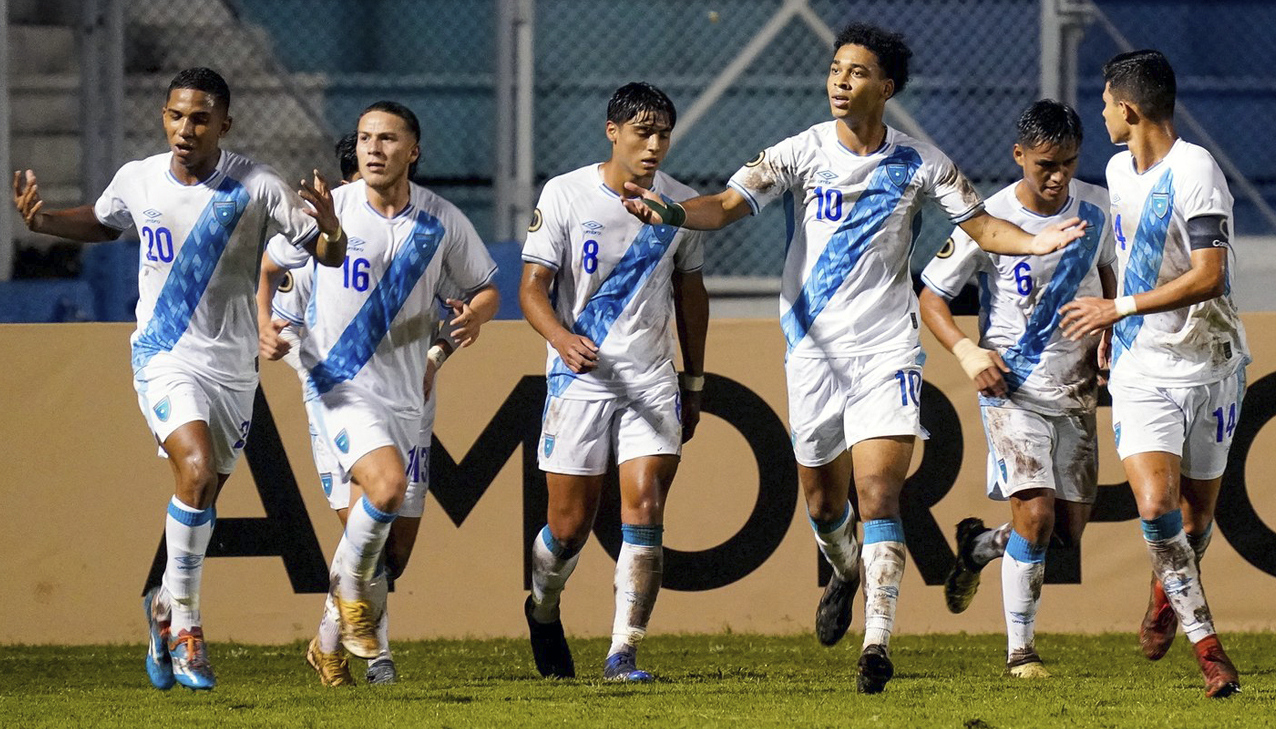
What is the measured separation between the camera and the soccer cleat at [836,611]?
7.00m

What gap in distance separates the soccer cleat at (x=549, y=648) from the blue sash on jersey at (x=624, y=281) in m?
1.08

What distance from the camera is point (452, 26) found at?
13.0 m

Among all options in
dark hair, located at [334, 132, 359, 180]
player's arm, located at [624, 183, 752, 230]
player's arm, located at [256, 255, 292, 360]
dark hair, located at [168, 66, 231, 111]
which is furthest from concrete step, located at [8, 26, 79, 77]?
player's arm, located at [624, 183, 752, 230]

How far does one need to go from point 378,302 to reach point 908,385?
1.93 meters

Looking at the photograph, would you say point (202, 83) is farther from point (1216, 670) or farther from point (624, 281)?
point (1216, 670)

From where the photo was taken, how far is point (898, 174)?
630cm

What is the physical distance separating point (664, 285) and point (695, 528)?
75.0 inches

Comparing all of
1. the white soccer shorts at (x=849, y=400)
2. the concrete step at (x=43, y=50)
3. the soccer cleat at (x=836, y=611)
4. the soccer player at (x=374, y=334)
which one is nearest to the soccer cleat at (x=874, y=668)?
the white soccer shorts at (x=849, y=400)

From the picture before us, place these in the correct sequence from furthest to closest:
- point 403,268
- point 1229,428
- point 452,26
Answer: point 452,26
point 403,268
point 1229,428

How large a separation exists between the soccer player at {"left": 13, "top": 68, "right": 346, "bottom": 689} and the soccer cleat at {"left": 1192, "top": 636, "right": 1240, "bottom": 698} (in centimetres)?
310

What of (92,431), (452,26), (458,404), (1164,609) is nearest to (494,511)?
(458,404)

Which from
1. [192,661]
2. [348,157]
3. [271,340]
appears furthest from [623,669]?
[348,157]

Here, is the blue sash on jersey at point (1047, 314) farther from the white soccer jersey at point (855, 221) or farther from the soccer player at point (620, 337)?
the soccer player at point (620, 337)

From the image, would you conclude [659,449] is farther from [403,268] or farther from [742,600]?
[742,600]
